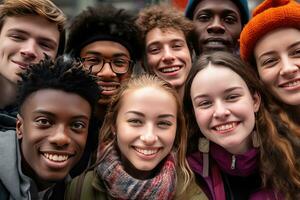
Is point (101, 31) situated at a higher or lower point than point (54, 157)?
higher

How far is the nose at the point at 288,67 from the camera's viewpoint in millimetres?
2836

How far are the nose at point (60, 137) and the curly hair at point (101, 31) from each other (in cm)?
115

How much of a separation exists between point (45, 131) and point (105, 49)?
109cm

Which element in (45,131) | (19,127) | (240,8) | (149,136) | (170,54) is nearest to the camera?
(45,131)

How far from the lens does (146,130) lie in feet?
8.23

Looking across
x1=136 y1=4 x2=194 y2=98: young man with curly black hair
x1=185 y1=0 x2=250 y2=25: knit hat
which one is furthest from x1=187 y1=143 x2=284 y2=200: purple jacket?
x1=185 y1=0 x2=250 y2=25: knit hat

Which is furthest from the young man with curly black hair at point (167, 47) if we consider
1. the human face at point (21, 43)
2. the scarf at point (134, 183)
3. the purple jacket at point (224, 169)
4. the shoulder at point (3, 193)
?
the shoulder at point (3, 193)

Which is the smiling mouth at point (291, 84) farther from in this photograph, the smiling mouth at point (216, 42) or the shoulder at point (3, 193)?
the shoulder at point (3, 193)

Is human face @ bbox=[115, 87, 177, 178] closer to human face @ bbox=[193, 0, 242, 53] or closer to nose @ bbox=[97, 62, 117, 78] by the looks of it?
nose @ bbox=[97, 62, 117, 78]

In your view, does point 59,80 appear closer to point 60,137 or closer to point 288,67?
point 60,137

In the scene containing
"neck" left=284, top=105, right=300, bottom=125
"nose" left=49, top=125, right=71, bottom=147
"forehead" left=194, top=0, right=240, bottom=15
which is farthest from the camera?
"forehead" left=194, top=0, right=240, bottom=15

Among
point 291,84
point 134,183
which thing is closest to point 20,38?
point 134,183

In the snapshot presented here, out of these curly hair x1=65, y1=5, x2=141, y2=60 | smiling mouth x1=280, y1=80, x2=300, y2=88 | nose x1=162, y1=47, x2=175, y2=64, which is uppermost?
curly hair x1=65, y1=5, x2=141, y2=60

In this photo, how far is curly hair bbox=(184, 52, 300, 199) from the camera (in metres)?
2.53
